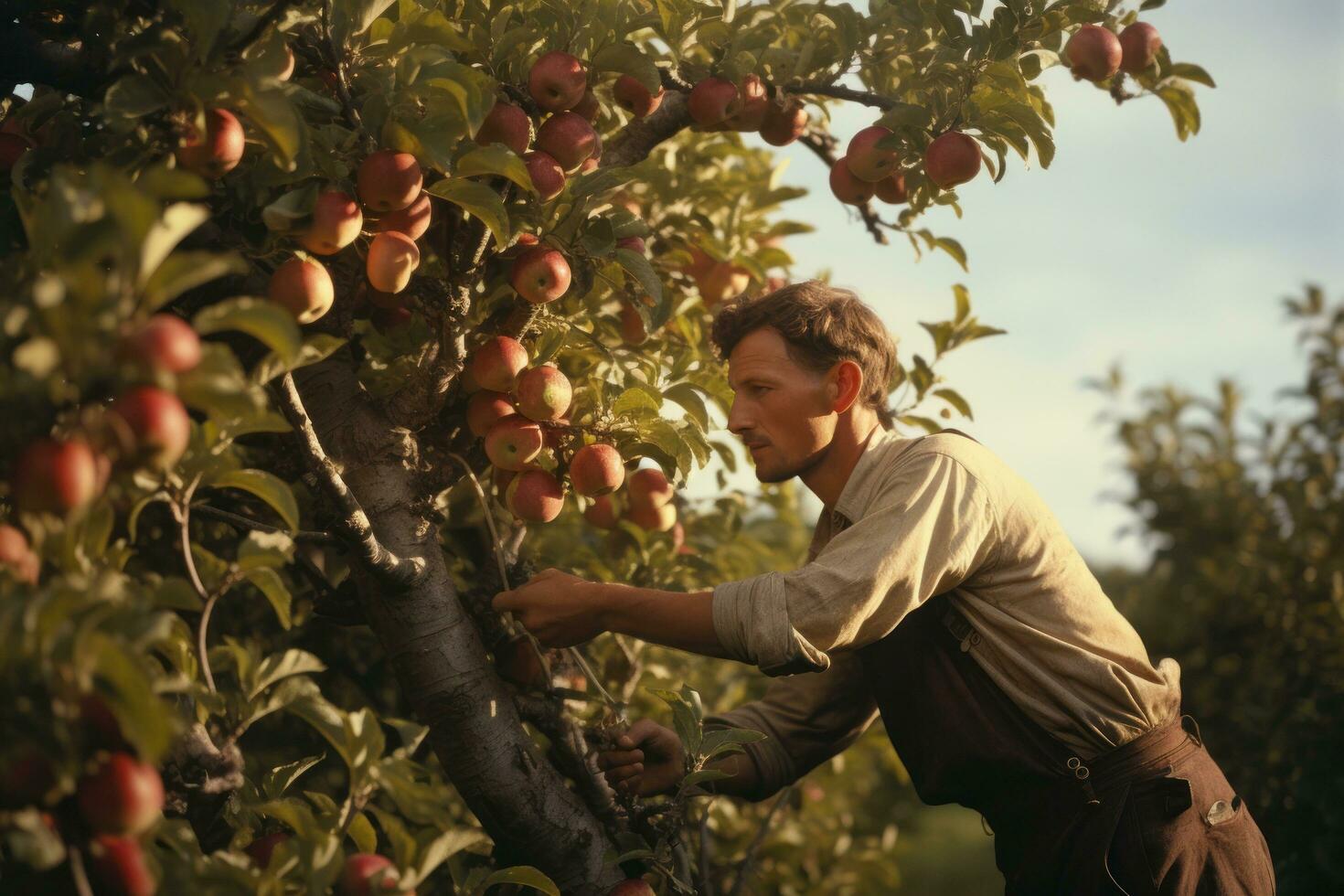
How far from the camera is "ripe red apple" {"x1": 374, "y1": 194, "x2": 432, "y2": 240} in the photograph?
1.75 metres

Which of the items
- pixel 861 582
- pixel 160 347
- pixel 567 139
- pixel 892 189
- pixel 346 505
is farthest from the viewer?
pixel 892 189

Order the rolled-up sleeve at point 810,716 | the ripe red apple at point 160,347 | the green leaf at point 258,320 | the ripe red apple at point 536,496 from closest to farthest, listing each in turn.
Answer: the ripe red apple at point 160,347, the green leaf at point 258,320, the ripe red apple at point 536,496, the rolled-up sleeve at point 810,716

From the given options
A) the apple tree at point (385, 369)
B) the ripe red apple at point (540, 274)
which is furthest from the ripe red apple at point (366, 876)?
the ripe red apple at point (540, 274)

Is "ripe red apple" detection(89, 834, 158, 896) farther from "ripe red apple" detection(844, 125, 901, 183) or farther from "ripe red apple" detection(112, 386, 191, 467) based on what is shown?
"ripe red apple" detection(844, 125, 901, 183)

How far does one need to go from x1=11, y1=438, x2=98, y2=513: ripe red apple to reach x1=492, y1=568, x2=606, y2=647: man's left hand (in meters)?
0.92

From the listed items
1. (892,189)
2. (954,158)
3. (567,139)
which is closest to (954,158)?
(954,158)

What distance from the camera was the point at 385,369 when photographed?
2.20 m

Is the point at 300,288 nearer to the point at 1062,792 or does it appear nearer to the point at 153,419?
the point at 153,419

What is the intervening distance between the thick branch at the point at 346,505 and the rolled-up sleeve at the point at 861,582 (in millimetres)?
527

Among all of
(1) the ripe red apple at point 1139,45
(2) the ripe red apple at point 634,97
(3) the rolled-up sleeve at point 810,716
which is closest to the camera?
(2) the ripe red apple at point 634,97

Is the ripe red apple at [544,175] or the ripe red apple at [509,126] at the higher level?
the ripe red apple at [509,126]

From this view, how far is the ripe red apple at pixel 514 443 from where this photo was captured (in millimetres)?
1952

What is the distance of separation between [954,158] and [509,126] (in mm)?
799

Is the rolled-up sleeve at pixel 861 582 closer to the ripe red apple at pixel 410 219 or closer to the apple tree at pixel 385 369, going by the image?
the apple tree at pixel 385 369
